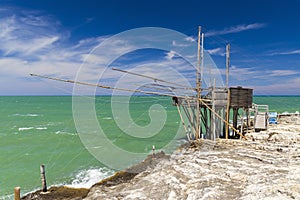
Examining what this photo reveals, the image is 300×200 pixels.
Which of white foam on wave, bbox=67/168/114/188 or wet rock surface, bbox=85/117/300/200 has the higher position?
wet rock surface, bbox=85/117/300/200

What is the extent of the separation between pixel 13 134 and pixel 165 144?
18683 millimetres

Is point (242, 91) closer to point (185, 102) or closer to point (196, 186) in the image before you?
point (185, 102)

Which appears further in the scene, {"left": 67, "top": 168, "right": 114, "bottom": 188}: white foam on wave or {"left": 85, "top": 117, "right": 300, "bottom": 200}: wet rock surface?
{"left": 67, "top": 168, "right": 114, "bottom": 188}: white foam on wave

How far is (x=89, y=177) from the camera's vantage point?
1508 cm

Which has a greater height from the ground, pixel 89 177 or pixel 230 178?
pixel 230 178

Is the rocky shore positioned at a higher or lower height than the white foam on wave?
higher

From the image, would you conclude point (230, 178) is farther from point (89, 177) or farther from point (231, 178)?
point (89, 177)

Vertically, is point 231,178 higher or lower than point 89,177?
higher

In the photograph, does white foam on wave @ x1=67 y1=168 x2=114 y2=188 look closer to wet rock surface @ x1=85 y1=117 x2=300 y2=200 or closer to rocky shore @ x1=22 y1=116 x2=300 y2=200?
rocky shore @ x1=22 y1=116 x2=300 y2=200

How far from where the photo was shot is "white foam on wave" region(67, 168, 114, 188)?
1359cm

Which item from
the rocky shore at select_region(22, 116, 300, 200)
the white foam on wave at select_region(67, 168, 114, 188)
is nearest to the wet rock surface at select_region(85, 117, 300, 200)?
the rocky shore at select_region(22, 116, 300, 200)

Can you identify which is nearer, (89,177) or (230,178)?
(230,178)

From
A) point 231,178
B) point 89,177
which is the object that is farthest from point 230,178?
point 89,177

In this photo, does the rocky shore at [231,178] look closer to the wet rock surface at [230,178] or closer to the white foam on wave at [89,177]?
the wet rock surface at [230,178]
